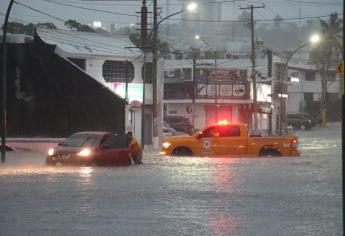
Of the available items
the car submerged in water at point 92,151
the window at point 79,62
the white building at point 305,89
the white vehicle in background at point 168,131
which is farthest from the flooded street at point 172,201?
the white building at point 305,89

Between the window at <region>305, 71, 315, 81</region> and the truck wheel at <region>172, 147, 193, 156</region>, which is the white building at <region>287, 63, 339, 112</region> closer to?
the window at <region>305, 71, 315, 81</region>

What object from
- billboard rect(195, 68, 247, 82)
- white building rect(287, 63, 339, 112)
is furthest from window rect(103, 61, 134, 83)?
white building rect(287, 63, 339, 112)

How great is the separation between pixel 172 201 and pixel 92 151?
10.7 m

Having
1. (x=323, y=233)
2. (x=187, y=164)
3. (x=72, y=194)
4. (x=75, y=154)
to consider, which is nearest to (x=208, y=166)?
(x=187, y=164)

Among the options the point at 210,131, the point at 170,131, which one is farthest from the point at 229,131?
the point at 170,131

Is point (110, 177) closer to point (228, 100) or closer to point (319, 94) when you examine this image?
point (228, 100)

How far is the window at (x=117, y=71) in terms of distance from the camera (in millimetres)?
47000

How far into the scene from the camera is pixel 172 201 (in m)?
14.1

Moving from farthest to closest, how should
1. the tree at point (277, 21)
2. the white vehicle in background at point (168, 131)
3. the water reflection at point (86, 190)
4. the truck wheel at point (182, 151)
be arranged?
the white vehicle in background at point (168, 131) → the tree at point (277, 21) → the truck wheel at point (182, 151) → the water reflection at point (86, 190)

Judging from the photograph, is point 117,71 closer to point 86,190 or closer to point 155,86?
point 155,86

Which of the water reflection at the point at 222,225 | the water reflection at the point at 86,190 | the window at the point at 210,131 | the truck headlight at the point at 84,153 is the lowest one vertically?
the water reflection at the point at 222,225

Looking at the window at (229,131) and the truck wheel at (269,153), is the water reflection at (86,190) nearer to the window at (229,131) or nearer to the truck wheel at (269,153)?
the window at (229,131)

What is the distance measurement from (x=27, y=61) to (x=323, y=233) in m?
35.5

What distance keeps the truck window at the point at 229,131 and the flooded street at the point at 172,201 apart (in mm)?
5790
